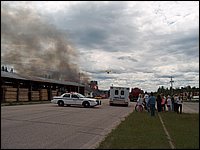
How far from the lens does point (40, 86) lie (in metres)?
60.7

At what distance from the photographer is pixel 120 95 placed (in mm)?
42281

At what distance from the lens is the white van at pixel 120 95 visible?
41.8 m

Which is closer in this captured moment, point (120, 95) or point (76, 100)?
point (76, 100)

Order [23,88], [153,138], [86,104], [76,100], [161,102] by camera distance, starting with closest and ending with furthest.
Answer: [153,138] → [161,102] → [86,104] → [76,100] → [23,88]

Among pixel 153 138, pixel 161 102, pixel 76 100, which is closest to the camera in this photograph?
pixel 153 138

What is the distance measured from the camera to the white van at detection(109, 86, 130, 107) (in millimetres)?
41844

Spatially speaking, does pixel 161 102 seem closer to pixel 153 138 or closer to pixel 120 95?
pixel 120 95

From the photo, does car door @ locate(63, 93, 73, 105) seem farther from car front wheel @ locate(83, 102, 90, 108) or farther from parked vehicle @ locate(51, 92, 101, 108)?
car front wheel @ locate(83, 102, 90, 108)

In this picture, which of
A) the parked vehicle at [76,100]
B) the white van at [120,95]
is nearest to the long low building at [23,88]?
the parked vehicle at [76,100]

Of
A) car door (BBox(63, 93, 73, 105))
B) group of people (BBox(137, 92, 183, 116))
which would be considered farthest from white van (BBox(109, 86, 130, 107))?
group of people (BBox(137, 92, 183, 116))

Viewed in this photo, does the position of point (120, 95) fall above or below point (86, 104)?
above

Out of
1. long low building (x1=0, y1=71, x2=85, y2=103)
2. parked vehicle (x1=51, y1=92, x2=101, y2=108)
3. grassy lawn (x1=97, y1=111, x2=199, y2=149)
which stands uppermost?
long low building (x1=0, y1=71, x2=85, y2=103)

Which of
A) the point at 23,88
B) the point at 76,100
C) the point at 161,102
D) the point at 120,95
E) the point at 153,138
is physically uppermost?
the point at 23,88

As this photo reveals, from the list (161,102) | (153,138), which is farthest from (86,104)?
(153,138)
